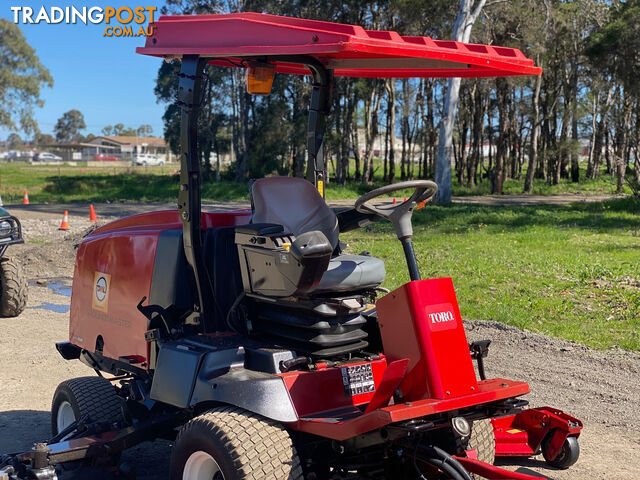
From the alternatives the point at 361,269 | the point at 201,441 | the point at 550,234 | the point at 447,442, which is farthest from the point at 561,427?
the point at 550,234

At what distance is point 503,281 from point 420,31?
25.2 metres

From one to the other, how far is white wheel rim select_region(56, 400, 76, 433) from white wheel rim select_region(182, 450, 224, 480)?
144cm

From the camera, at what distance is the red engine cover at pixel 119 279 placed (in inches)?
179

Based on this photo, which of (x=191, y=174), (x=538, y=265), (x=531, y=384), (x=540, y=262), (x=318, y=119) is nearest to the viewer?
(x=191, y=174)

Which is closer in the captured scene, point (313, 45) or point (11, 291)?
point (313, 45)

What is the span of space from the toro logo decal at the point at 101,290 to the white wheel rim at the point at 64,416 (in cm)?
65

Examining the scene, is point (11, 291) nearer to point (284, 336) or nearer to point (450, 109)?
point (284, 336)

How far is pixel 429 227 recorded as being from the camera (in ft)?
61.8

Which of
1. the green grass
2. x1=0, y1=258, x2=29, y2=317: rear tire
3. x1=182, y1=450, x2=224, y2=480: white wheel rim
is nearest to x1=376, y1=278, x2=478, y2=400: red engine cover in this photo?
x1=182, y1=450, x2=224, y2=480: white wheel rim

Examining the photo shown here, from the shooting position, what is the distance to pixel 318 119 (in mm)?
4934

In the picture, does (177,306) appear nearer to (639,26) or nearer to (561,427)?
(561,427)

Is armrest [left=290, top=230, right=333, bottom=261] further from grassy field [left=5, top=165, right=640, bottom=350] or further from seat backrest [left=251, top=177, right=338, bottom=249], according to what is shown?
grassy field [left=5, top=165, right=640, bottom=350]

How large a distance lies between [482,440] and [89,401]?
2351mm

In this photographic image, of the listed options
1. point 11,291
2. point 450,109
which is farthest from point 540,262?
point 450,109
